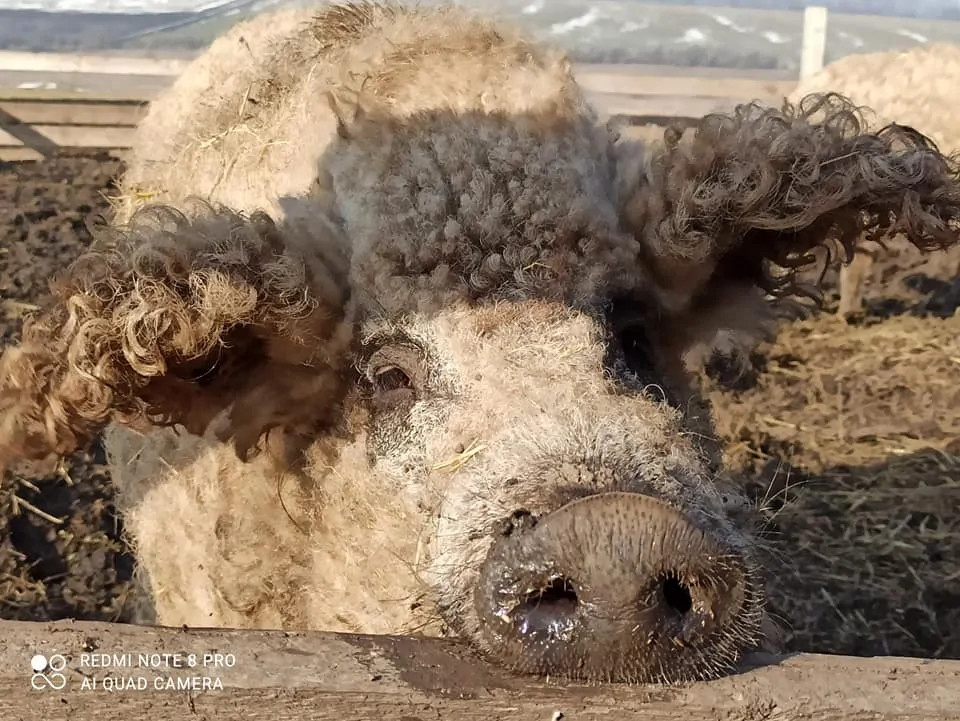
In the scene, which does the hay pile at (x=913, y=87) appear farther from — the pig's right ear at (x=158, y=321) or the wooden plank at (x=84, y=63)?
the wooden plank at (x=84, y=63)

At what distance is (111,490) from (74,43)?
15.4ft

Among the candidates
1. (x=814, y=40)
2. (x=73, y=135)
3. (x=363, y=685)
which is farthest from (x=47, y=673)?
(x=814, y=40)

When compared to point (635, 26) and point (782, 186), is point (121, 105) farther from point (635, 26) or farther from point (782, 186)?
point (782, 186)

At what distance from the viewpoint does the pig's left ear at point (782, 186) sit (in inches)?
96.8

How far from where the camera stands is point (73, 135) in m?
7.38

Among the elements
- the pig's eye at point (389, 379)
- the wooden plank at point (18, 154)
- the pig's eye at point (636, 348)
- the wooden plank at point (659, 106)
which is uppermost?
the pig's eye at point (389, 379)

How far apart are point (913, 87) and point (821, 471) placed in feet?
7.79

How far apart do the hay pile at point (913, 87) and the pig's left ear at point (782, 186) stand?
10.8 feet

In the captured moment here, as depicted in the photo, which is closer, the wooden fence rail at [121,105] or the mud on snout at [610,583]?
the mud on snout at [610,583]

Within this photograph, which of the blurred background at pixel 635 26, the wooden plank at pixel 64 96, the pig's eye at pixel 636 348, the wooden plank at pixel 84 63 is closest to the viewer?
the pig's eye at pixel 636 348

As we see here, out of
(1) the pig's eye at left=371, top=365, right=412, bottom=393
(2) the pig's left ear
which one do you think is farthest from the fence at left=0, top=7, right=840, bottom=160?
(1) the pig's eye at left=371, top=365, right=412, bottom=393

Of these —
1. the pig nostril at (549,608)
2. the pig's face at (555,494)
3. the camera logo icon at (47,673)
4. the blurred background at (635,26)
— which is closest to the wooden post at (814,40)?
the blurred background at (635,26)

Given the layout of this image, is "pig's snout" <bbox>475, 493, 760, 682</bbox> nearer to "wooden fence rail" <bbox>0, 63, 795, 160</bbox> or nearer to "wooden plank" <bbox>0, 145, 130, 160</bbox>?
"wooden fence rail" <bbox>0, 63, 795, 160</bbox>

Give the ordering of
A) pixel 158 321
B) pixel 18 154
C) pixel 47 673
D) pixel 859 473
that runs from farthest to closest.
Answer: pixel 18 154 < pixel 859 473 < pixel 158 321 < pixel 47 673
